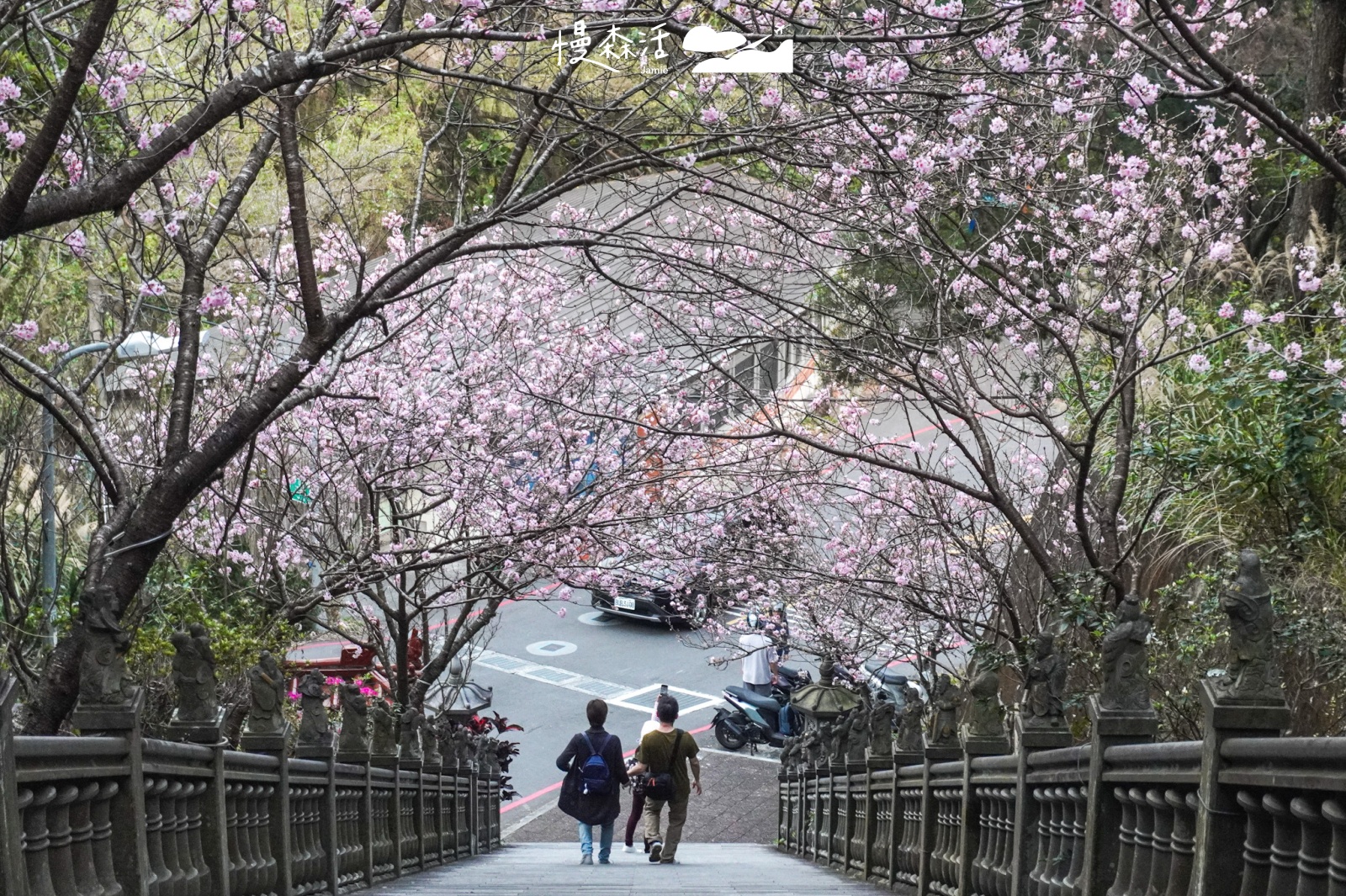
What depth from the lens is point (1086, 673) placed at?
1142 cm

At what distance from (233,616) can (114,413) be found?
4.74 meters

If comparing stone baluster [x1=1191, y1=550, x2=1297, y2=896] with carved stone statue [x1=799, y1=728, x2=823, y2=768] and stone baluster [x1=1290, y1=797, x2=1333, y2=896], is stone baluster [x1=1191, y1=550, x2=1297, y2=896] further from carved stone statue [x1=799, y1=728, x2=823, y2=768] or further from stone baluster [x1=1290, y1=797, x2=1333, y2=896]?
carved stone statue [x1=799, y1=728, x2=823, y2=768]

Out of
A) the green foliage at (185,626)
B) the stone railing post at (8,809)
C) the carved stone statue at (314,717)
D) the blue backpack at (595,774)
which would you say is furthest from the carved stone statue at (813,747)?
the stone railing post at (8,809)

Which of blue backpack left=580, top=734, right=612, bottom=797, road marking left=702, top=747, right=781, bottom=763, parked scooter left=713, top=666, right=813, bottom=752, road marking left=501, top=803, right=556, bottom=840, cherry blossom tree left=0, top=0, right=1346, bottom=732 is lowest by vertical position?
road marking left=501, top=803, right=556, bottom=840

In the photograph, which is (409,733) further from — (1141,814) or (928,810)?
(1141,814)

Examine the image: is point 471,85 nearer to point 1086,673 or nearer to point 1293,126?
point 1293,126

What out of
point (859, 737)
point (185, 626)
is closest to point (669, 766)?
point (859, 737)

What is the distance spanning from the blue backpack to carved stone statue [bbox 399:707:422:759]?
1858 mm

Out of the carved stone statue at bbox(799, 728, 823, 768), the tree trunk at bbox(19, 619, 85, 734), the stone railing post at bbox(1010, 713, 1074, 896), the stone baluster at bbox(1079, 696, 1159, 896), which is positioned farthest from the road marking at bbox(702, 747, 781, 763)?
the stone baluster at bbox(1079, 696, 1159, 896)

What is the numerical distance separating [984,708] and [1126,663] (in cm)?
215

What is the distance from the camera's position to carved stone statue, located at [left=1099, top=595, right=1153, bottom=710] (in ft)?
16.1

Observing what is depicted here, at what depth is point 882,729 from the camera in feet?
34.7

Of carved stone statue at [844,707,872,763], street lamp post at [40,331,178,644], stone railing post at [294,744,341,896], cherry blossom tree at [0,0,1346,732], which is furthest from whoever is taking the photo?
carved stone statue at [844,707,872,763]

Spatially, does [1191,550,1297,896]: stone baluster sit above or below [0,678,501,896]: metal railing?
above
